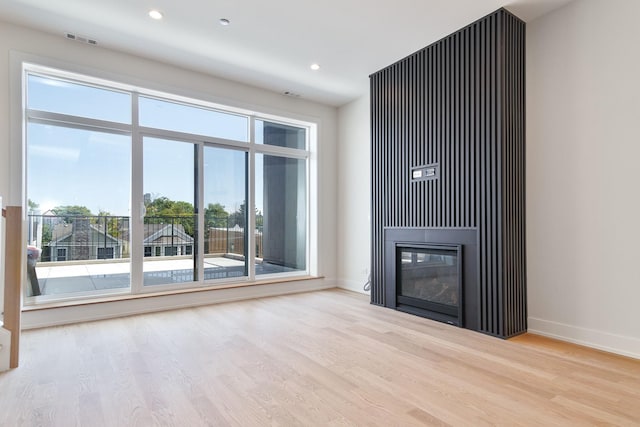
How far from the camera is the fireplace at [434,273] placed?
133 inches

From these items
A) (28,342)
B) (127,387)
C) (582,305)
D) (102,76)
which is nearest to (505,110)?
(582,305)

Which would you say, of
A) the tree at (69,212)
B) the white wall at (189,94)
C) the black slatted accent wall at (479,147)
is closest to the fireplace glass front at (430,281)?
the black slatted accent wall at (479,147)

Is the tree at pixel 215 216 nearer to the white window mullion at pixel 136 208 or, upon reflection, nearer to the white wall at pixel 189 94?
the white window mullion at pixel 136 208

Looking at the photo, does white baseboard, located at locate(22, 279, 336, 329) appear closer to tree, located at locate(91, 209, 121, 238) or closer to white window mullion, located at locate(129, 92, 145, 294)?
white window mullion, located at locate(129, 92, 145, 294)

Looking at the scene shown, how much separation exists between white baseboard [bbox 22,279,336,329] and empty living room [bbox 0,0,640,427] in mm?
24

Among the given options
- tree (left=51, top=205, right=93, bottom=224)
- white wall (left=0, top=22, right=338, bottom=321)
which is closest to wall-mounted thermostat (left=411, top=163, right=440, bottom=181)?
white wall (left=0, top=22, right=338, bottom=321)

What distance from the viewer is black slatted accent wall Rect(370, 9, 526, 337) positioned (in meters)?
3.15

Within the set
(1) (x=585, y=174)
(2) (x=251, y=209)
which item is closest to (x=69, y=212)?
(2) (x=251, y=209)

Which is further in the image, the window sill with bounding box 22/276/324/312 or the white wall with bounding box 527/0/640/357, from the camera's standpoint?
the window sill with bounding box 22/276/324/312

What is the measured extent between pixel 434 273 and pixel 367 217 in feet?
5.42

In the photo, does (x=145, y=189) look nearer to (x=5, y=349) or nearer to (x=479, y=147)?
(x=5, y=349)

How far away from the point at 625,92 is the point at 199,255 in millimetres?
4692

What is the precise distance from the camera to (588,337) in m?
2.91

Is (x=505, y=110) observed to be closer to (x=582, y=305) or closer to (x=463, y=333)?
(x=582, y=305)
